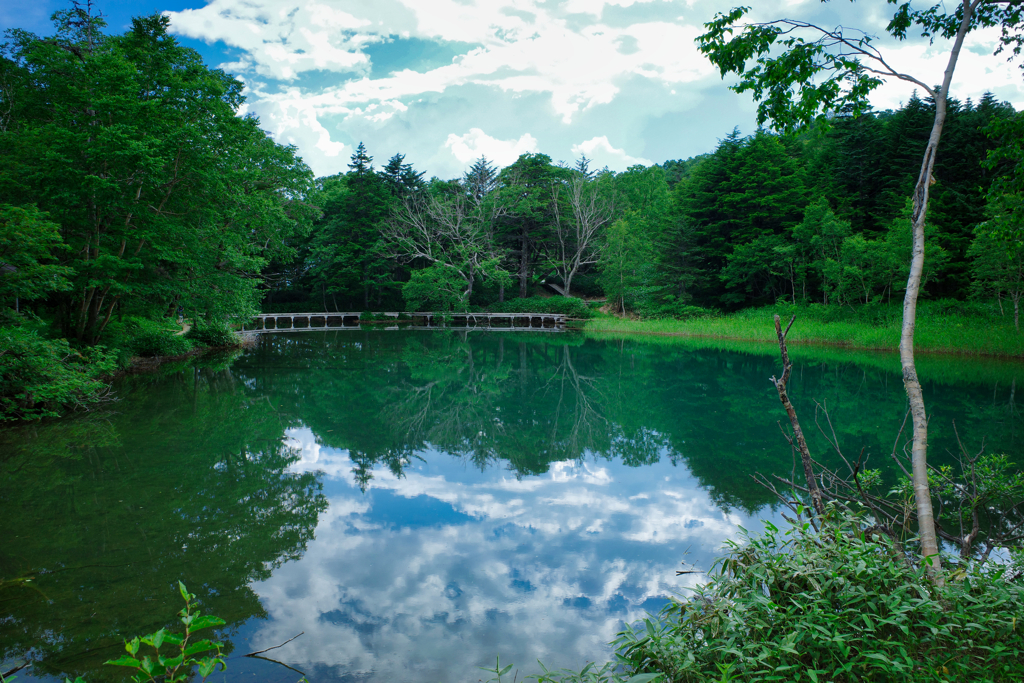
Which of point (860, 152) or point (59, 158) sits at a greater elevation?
point (860, 152)

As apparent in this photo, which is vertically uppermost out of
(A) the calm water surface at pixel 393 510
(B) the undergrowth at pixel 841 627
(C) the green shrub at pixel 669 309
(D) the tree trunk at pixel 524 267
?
(D) the tree trunk at pixel 524 267

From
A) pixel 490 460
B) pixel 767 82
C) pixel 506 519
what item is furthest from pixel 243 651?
pixel 767 82

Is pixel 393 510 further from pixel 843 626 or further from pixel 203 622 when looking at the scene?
pixel 203 622

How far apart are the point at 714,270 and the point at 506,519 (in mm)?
28563

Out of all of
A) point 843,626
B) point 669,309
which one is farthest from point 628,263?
point 843,626

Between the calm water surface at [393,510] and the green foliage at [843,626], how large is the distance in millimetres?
1045

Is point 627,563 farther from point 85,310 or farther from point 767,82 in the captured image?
point 85,310

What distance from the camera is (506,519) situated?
5.56 metres

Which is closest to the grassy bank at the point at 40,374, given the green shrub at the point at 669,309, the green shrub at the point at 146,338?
the green shrub at the point at 146,338

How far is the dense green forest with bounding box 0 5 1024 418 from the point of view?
413 inches

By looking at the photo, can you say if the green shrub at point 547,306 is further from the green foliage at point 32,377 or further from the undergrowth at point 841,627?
the undergrowth at point 841,627

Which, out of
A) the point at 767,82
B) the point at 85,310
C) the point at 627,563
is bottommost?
the point at 627,563

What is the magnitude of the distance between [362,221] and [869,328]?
2876 centimetres

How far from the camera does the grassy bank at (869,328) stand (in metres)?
16.7
